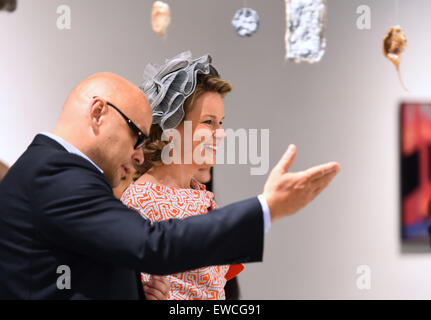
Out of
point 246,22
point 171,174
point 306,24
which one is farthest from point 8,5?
point 306,24

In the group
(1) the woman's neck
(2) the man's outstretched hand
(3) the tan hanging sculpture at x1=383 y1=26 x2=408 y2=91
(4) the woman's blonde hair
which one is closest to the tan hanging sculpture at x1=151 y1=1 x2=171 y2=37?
(4) the woman's blonde hair

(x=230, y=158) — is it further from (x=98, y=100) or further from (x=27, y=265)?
(x=27, y=265)

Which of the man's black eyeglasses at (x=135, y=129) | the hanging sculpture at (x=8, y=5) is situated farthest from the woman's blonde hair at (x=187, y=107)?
the hanging sculpture at (x=8, y=5)

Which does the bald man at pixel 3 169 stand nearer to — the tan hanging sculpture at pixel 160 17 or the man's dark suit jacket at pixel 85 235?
the tan hanging sculpture at pixel 160 17

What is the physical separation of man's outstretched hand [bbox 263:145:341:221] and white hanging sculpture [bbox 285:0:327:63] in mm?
1385

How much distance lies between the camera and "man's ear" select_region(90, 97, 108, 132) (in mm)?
1218

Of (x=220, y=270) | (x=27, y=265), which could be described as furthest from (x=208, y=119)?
(x=27, y=265)

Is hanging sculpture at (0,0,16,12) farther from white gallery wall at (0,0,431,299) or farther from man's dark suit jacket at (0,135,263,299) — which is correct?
man's dark suit jacket at (0,135,263,299)

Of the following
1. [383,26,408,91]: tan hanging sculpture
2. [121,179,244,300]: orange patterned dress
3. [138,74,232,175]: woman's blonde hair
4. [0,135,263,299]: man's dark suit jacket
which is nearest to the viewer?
[0,135,263,299]: man's dark suit jacket

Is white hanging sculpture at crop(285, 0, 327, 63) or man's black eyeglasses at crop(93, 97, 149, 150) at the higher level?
white hanging sculpture at crop(285, 0, 327, 63)

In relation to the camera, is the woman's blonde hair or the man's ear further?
the woman's blonde hair

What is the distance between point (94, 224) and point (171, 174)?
0.75 m

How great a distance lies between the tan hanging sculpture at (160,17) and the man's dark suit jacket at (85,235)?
4.57 feet

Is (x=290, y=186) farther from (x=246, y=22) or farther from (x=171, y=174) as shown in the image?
(x=246, y=22)
